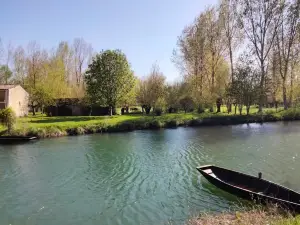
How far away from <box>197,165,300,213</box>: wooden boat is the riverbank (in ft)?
75.4

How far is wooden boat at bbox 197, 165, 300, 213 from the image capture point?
10.1 m

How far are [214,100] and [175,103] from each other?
7842 mm

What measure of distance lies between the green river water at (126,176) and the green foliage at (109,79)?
1964 centimetres

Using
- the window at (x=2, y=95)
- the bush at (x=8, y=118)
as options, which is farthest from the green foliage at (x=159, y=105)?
the window at (x=2, y=95)

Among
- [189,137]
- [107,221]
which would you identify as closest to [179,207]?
[107,221]

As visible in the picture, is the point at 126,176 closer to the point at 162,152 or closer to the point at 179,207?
the point at 179,207

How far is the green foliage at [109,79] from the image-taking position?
1887 inches

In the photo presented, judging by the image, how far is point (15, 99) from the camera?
164ft

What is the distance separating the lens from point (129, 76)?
50188mm

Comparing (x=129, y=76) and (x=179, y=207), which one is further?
(x=129, y=76)

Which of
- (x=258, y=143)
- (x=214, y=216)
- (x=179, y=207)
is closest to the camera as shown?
(x=214, y=216)

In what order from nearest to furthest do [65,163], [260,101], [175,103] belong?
1. [65,163]
2. [260,101]
3. [175,103]

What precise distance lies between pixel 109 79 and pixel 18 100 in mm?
17331

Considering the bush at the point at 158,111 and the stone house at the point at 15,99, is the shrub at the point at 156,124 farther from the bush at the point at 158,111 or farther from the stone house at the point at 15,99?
the stone house at the point at 15,99
